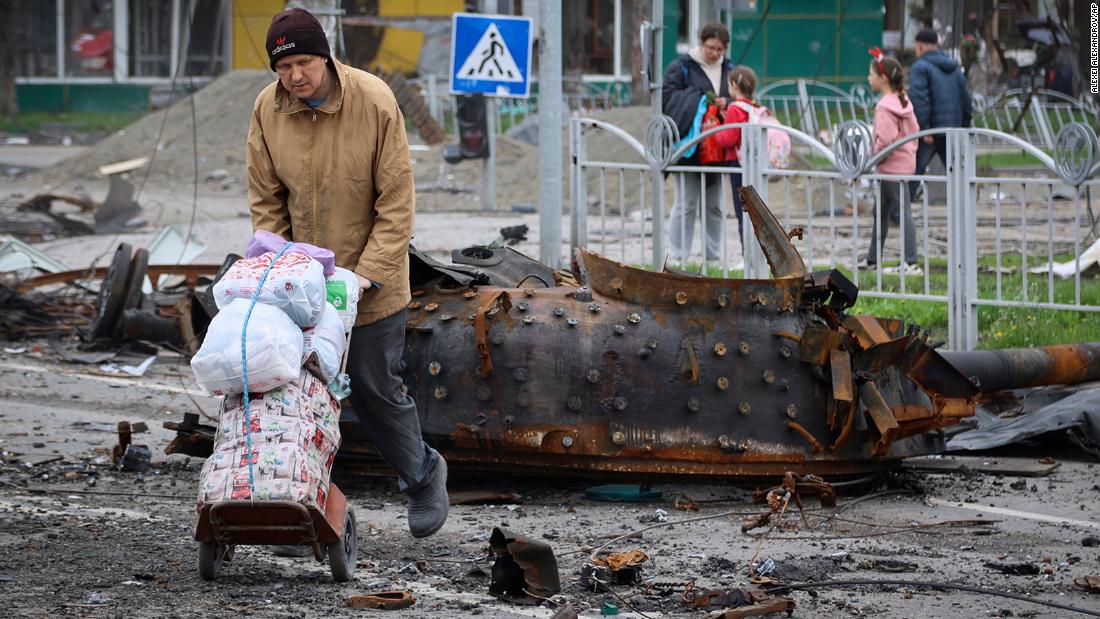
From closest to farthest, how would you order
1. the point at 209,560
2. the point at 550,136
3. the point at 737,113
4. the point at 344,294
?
the point at 209,560 → the point at 344,294 → the point at 550,136 → the point at 737,113

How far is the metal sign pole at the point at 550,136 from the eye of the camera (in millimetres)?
11578

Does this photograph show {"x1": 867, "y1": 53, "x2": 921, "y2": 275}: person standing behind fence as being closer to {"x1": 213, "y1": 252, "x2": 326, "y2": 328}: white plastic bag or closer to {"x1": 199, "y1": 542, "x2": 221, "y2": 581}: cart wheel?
{"x1": 213, "y1": 252, "x2": 326, "y2": 328}: white plastic bag

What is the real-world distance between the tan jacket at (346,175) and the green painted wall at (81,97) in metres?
34.5

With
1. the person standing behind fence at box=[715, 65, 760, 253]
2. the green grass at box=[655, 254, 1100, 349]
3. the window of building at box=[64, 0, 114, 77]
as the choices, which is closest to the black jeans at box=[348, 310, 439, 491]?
the green grass at box=[655, 254, 1100, 349]

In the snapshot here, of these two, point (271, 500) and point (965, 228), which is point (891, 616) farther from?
point (965, 228)

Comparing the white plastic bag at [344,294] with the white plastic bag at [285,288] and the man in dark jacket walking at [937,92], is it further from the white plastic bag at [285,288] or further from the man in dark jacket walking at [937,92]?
the man in dark jacket walking at [937,92]

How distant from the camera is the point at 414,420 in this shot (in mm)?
5375

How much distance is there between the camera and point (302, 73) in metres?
4.99

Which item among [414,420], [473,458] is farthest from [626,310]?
[414,420]

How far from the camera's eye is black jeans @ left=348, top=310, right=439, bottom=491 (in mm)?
5203

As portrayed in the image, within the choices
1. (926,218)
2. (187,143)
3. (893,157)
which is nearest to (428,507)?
(926,218)

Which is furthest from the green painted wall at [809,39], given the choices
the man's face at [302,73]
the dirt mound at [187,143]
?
the man's face at [302,73]

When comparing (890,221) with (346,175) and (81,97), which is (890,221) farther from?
(81,97)

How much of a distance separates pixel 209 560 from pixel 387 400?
830 millimetres
